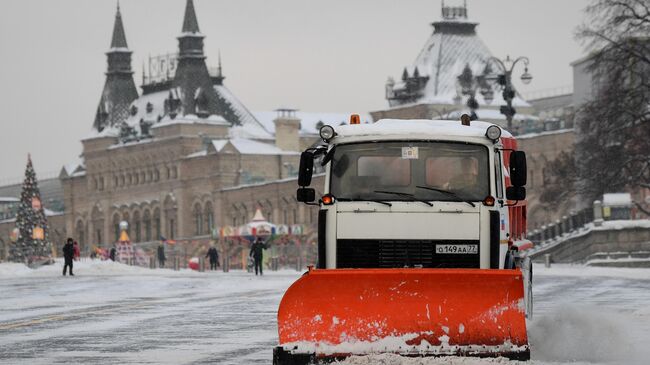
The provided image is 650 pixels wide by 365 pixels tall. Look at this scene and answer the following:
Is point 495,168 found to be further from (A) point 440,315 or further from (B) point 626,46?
(B) point 626,46

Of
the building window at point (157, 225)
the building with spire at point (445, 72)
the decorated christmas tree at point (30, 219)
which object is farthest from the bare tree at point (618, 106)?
the building window at point (157, 225)

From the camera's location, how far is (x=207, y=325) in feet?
85.3

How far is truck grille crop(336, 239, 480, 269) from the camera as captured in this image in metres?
17.8

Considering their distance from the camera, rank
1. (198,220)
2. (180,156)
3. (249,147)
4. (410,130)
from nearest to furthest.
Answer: (410,130) < (249,147) < (198,220) < (180,156)

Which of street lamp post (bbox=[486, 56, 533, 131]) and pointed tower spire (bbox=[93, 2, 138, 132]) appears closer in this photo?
street lamp post (bbox=[486, 56, 533, 131])

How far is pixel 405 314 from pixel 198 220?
142215mm

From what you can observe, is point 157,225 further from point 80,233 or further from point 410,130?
point 410,130

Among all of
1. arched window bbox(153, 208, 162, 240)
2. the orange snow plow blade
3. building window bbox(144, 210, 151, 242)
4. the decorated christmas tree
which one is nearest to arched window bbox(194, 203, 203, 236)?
arched window bbox(153, 208, 162, 240)

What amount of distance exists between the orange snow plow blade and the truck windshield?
1422 mm

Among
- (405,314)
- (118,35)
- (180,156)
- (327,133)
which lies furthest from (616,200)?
(118,35)

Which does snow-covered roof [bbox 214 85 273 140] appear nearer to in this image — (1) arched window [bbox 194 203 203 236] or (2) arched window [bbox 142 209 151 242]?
(1) arched window [bbox 194 203 203 236]

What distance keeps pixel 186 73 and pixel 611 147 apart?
105 metres

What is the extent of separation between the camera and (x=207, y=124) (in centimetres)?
16362

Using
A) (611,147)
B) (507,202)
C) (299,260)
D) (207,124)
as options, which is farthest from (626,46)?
(207,124)
